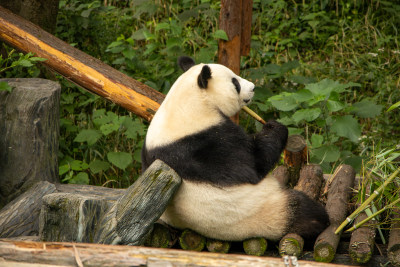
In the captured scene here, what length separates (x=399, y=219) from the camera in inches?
112

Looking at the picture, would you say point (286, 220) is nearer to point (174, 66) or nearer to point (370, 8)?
point (174, 66)

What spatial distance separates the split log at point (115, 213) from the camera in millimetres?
2613

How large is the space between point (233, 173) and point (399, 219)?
2.95 feet

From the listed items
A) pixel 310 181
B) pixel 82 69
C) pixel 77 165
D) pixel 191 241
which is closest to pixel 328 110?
pixel 310 181

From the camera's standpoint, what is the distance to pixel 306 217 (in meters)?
2.94

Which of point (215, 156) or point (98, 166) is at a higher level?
point (215, 156)

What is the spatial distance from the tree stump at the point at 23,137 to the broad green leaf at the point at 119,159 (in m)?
0.77

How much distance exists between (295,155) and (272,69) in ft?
5.79

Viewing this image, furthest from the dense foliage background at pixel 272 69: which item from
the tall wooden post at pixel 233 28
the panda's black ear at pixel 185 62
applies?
the panda's black ear at pixel 185 62

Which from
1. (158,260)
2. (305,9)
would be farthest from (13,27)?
(305,9)

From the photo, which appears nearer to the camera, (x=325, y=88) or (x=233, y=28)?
(x=325, y=88)

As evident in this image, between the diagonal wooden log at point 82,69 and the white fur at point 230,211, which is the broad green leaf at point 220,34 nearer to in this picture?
the diagonal wooden log at point 82,69

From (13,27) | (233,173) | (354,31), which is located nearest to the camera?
(233,173)

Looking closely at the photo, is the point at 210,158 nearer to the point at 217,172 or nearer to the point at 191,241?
the point at 217,172
